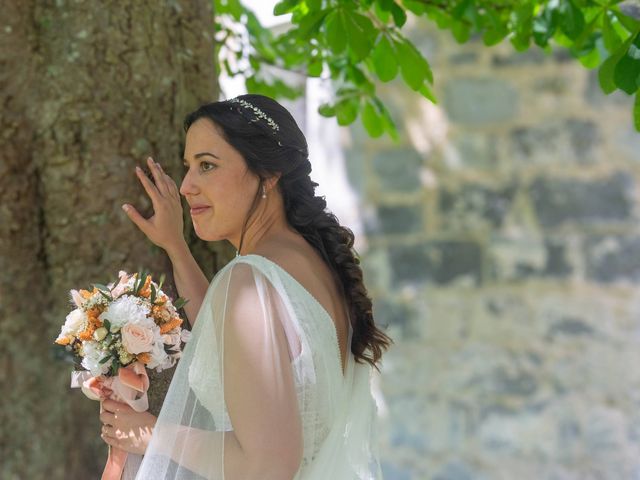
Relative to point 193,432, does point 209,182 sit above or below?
above

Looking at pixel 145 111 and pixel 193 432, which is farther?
pixel 145 111

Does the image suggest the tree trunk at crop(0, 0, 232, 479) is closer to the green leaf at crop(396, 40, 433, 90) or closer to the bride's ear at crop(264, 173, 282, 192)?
the bride's ear at crop(264, 173, 282, 192)

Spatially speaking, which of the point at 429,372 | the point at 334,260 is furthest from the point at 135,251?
the point at 429,372

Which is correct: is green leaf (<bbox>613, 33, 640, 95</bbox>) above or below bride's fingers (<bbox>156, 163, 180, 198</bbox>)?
above

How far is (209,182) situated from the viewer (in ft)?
8.20

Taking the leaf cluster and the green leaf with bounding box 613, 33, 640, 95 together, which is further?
the leaf cluster

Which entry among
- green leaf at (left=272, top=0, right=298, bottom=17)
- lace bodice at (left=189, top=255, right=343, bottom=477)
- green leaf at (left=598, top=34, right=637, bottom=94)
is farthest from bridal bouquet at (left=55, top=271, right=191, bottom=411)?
green leaf at (left=598, top=34, right=637, bottom=94)

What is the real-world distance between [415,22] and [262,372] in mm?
3357

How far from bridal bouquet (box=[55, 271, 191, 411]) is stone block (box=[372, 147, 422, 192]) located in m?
2.89

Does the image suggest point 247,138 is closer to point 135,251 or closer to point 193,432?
point 135,251

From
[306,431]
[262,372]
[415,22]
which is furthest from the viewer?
[415,22]

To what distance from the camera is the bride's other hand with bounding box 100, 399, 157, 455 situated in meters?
2.33

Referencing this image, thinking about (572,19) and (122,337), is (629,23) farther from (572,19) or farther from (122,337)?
(122,337)

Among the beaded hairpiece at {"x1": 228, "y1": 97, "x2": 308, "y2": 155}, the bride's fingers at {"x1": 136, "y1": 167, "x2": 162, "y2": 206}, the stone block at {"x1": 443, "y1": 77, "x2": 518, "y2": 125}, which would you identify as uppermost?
the stone block at {"x1": 443, "y1": 77, "x2": 518, "y2": 125}
